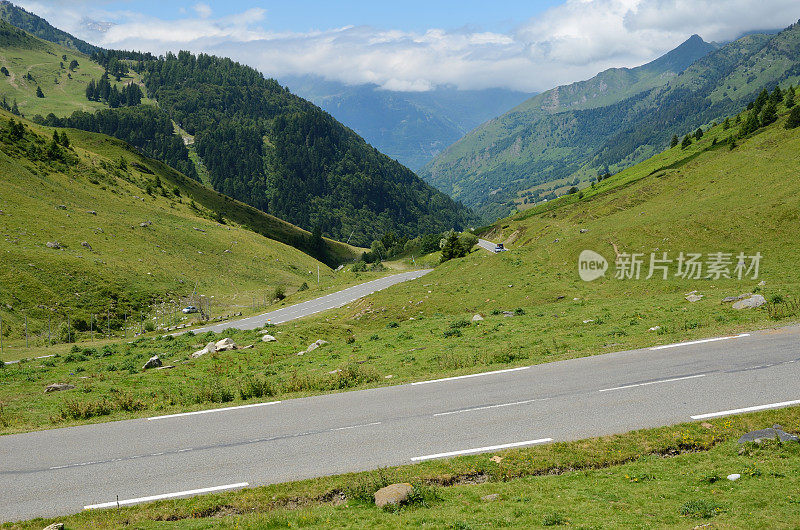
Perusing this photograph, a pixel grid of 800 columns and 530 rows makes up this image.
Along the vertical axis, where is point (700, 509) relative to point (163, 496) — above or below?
above

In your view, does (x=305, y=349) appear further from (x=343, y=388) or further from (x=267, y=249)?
(x=267, y=249)

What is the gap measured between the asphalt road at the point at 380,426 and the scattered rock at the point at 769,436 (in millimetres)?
2118

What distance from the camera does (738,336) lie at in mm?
23609

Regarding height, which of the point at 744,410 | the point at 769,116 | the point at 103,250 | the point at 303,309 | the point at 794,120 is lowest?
the point at 303,309

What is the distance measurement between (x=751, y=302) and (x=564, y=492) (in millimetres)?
23130

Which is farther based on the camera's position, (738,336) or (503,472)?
(738,336)

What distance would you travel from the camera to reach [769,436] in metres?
14.0

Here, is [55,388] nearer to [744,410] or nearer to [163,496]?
[163,496]

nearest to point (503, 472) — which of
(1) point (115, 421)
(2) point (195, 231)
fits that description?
(1) point (115, 421)

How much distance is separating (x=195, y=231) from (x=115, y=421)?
99324 mm

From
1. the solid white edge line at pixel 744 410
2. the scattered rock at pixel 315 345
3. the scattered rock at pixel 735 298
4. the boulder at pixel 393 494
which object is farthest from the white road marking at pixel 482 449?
the scattered rock at pixel 735 298

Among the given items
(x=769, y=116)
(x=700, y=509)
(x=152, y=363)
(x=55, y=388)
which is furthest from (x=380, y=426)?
(x=769, y=116)
